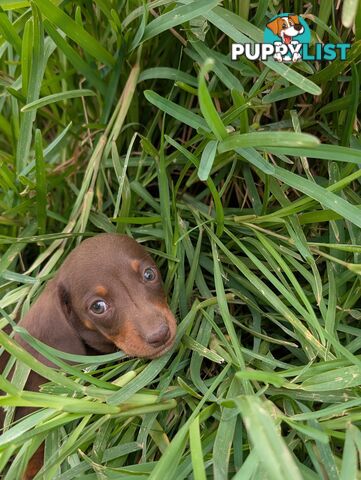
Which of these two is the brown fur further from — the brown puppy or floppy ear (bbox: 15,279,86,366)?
floppy ear (bbox: 15,279,86,366)

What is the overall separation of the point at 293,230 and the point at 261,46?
2.24 ft

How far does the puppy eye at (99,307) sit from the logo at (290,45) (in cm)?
107

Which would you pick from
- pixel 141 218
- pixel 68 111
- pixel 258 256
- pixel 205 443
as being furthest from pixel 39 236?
pixel 205 443

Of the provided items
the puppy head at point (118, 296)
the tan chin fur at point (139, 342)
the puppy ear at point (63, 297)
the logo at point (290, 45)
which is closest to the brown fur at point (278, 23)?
the logo at point (290, 45)

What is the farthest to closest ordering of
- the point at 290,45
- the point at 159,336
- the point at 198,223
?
1. the point at 198,223
2. the point at 290,45
3. the point at 159,336

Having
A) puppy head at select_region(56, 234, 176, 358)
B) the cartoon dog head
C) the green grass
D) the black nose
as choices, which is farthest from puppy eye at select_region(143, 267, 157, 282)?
the cartoon dog head

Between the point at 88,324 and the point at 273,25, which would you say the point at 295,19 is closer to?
the point at 273,25

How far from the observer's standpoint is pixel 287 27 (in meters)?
2.42

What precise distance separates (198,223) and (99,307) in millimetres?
542

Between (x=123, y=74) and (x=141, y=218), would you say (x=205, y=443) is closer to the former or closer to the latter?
(x=141, y=218)

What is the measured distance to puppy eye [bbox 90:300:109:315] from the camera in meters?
2.41

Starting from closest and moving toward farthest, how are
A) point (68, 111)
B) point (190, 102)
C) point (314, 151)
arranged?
1. point (314, 151)
2. point (190, 102)
3. point (68, 111)

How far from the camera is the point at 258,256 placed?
8.25ft

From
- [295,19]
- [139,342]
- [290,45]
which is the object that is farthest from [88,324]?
[295,19]
